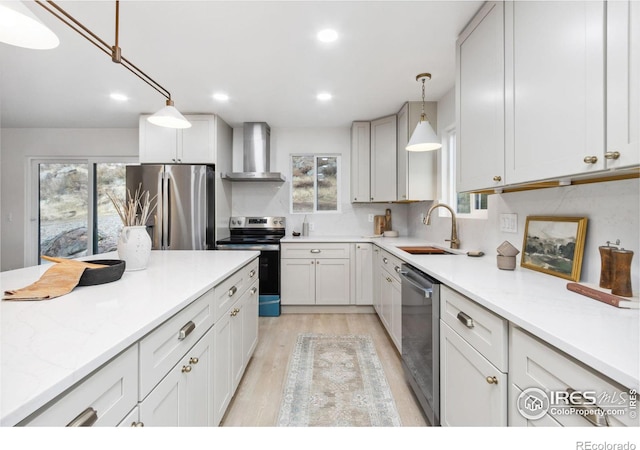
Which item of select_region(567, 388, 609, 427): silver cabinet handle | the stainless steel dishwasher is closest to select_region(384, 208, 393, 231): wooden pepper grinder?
the stainless steel dishwasher

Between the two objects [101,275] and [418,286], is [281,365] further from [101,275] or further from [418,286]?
[101,275]

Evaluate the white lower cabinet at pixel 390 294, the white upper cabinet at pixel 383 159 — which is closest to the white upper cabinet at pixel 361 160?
the white upper cabinet at pixel 383 159

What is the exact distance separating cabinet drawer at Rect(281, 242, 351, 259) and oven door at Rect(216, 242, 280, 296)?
128mm

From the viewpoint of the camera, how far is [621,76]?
0.89 m

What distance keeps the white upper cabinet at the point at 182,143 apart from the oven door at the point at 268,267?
1155 mm

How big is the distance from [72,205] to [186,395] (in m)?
4.42

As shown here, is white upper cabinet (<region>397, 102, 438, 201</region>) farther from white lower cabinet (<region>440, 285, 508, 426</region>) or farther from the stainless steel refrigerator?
the stainless steel refrigerator

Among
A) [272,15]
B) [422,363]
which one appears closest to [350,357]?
[422,363]

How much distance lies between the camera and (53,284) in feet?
3.69

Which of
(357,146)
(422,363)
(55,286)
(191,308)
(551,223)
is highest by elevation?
(357,146)

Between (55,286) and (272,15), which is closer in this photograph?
(55,286)

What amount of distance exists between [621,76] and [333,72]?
1.96 m

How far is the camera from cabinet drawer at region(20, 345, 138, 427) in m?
0.58
